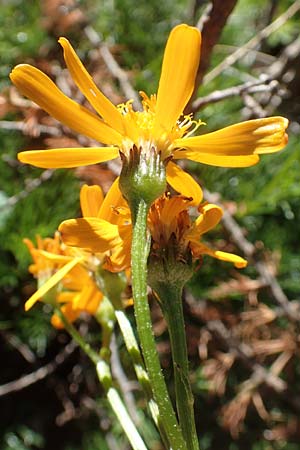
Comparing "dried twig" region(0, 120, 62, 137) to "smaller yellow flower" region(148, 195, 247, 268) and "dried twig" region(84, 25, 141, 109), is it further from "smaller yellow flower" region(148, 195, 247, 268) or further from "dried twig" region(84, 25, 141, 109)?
"smaller yellow flower" region(148, 195, 247, 268)

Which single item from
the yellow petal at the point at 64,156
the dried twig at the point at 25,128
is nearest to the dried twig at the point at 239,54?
the dried twig at the point at 25,128

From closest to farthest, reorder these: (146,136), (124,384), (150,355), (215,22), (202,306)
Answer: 1. (150,355)
2. (146,136)
3. (215,22)
4. (124,384)
5. (202,306)

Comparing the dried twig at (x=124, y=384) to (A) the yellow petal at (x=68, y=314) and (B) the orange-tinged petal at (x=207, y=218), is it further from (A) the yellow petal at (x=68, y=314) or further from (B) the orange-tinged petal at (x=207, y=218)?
(B) the orange-tinged petal at (x=207, y=218)

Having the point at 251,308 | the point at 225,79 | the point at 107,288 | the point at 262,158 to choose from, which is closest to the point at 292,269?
the point at 251,308


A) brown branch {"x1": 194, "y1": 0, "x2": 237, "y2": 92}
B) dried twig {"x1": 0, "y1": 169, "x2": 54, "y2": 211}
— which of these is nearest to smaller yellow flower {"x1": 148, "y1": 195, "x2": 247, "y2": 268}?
brown branch {"x1": 194, "y1": 0, "x2": 237, "y2": 92}

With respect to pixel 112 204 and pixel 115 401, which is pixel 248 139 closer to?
pixel 112 204

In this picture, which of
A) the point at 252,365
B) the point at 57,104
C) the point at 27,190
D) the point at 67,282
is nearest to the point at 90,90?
the point at 57,104

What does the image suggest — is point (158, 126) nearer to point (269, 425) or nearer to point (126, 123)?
point (126, 123)
